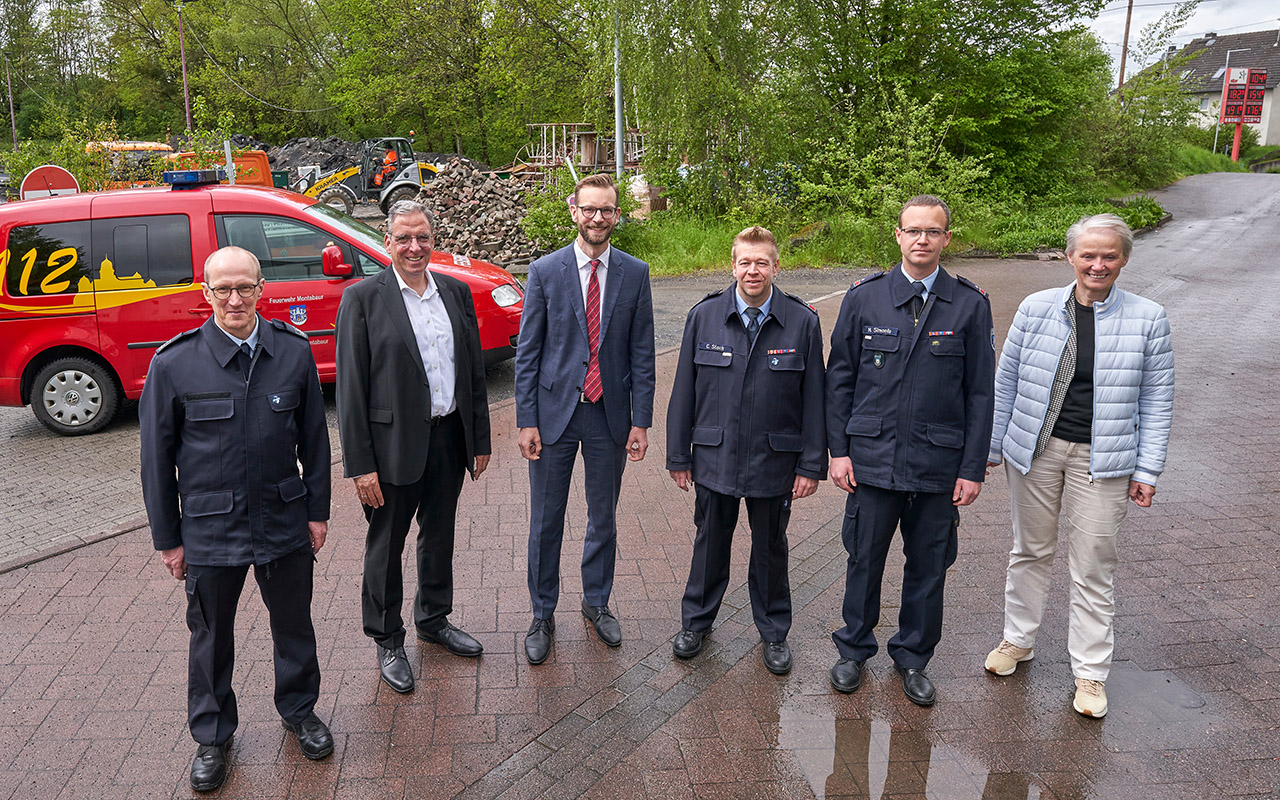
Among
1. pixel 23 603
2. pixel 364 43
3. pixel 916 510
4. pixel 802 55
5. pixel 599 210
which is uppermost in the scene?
pixel 364 43

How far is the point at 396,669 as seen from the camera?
4.07 metres

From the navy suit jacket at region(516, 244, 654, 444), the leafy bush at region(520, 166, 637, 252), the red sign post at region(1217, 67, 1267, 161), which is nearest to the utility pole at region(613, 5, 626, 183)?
the leafy bush at region(520, 166, 637, 252)

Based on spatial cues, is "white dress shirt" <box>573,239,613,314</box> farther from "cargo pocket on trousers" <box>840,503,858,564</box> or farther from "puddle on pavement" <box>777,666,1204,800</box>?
"puddle on pavement" <box>777,666,1204,800</box>

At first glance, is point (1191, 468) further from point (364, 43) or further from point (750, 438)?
point (364, 43)

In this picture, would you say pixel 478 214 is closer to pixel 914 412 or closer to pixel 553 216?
pixel 553 216

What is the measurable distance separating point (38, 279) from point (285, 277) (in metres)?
2.05

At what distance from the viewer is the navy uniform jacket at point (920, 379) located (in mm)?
3738

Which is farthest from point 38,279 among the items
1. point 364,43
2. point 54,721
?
point 364,43

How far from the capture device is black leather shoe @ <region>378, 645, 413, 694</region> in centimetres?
401

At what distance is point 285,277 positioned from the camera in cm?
827

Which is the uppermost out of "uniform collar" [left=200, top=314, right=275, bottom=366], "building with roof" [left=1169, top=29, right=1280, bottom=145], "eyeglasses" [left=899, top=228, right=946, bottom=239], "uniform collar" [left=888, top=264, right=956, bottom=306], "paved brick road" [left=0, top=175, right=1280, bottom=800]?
"building with roof" [left=1169, top=29, right=1280, bottom=145]

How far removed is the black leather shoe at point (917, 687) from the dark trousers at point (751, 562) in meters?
0.56

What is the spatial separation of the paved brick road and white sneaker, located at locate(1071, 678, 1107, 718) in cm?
6

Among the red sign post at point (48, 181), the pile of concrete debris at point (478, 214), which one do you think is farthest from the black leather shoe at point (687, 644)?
the pile of concrete debris at point (478, 214)
